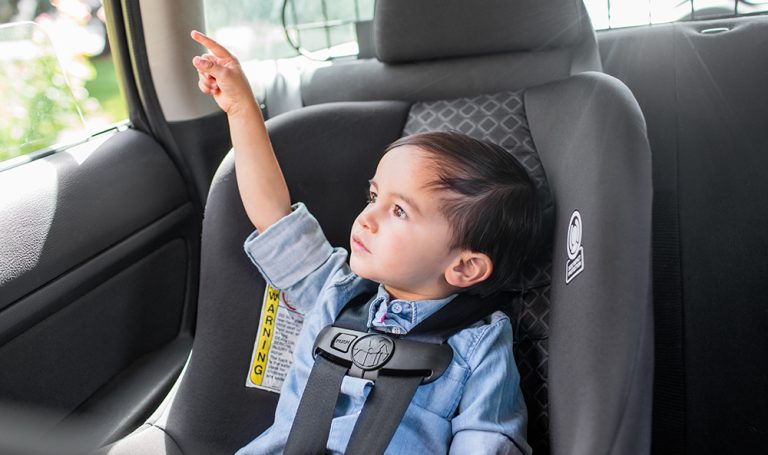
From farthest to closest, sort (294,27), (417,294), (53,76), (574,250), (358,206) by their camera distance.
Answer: (294,27)
(53,76)
(358,206)
(417,294)
(574,250)

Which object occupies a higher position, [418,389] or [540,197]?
[540,197]

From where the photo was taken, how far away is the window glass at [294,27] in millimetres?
1920

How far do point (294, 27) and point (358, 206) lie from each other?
30.8 inches

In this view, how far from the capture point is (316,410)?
1.07 meters

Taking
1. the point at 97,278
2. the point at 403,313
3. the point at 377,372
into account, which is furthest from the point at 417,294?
the point at 97,278

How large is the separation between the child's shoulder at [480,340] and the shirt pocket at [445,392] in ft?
0.08

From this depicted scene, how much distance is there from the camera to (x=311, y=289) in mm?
1243

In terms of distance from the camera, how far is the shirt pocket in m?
1.06

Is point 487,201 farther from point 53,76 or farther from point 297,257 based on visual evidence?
point 53,76

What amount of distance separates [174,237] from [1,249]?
0.52 m

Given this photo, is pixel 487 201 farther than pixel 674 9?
No

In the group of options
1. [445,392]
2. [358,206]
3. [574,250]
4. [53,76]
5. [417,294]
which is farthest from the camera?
[53,76]

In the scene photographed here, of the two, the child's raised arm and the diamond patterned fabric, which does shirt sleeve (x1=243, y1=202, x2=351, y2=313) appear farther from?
the diamond patterned fabric

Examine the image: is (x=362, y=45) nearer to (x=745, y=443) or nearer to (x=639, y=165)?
(x=639, y=165)
